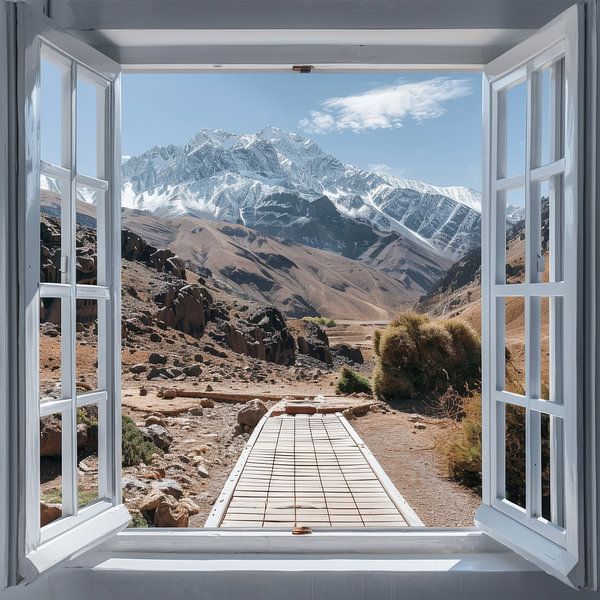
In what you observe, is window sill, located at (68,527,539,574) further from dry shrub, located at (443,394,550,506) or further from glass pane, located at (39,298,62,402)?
glass pane, located at (39,298,62,402)

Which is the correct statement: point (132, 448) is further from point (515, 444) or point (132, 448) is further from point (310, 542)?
point (310, 542)

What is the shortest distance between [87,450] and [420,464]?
9.30ft

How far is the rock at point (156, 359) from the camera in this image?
9.83 metres

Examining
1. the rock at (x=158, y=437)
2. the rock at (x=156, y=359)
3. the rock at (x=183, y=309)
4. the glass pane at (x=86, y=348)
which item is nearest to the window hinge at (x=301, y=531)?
→ the rock at (x=158, y=437)

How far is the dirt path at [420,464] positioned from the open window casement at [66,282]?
2.91 metres

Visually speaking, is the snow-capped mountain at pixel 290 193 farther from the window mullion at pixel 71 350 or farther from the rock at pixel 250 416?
the window mullion at pixel 71 350

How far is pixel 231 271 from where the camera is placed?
696 inches

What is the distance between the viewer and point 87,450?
15.6ft

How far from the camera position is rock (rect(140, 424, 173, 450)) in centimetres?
545

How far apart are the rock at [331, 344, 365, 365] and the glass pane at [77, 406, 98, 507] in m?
8.37

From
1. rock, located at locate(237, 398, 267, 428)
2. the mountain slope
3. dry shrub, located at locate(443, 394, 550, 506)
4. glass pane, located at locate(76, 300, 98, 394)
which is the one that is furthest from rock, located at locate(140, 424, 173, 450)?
the mountain slope

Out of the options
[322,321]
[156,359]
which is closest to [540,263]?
[156,359]

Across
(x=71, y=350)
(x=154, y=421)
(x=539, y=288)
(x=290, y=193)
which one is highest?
(x=290, y=193)

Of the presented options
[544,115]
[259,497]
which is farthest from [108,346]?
[259,497]
